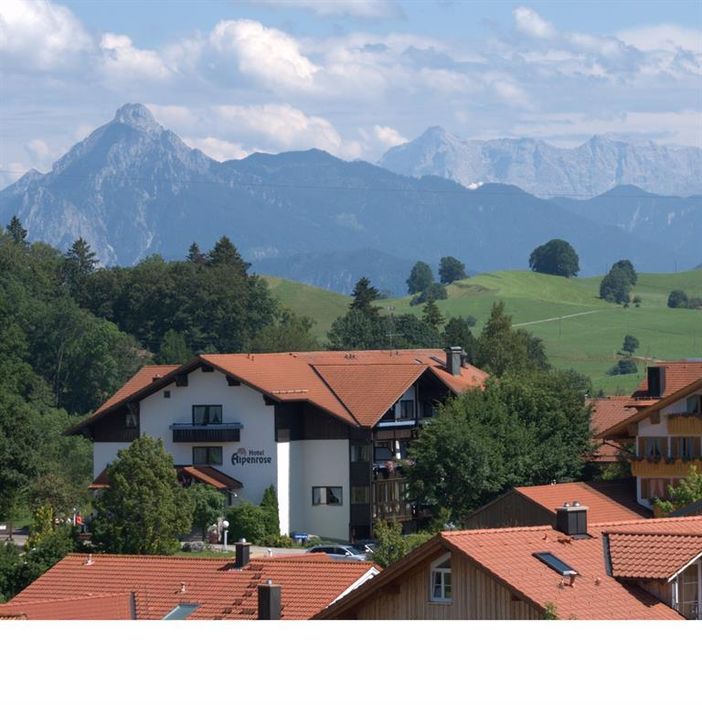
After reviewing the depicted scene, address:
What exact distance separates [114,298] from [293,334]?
28.0ft

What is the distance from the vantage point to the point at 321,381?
34.1 meters

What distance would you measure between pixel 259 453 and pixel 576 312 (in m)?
52.3

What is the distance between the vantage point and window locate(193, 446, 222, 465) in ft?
105

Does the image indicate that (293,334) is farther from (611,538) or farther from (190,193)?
(190,193)

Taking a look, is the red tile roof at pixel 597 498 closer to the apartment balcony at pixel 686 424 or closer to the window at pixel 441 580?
the apartment balcony at pixel 686 424

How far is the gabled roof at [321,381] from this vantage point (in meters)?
31.8

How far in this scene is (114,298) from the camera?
194 ft

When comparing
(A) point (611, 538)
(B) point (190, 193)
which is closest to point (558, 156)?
(B) point (190, 193)

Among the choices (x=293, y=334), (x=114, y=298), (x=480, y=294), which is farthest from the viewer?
(x=480, y=294)

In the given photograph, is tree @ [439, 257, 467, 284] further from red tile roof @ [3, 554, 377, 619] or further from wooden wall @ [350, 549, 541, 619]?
wooden wall @ [350, 549, 541, 619]

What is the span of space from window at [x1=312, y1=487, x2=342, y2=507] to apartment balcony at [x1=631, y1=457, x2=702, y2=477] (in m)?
7.00

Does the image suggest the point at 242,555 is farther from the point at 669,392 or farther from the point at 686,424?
the point at 669,392

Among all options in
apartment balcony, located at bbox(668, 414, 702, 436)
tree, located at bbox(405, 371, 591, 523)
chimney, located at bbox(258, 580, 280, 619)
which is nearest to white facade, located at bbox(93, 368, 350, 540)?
tree, located at bbox(405, 371, 591, 523)

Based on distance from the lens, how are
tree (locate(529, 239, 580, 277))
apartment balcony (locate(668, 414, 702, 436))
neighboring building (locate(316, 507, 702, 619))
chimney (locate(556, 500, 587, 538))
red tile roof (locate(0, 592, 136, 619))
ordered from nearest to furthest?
neighboring building (locate(316, 507, 702, 619)) → chimney (locate(556, 500, 587, 538)) → red tile roof (locate(0, 592, 136, 619)) → apartment balcony (locate(668, 414, 702, 436)) → tree (locate(529, 239, 580, 277))
